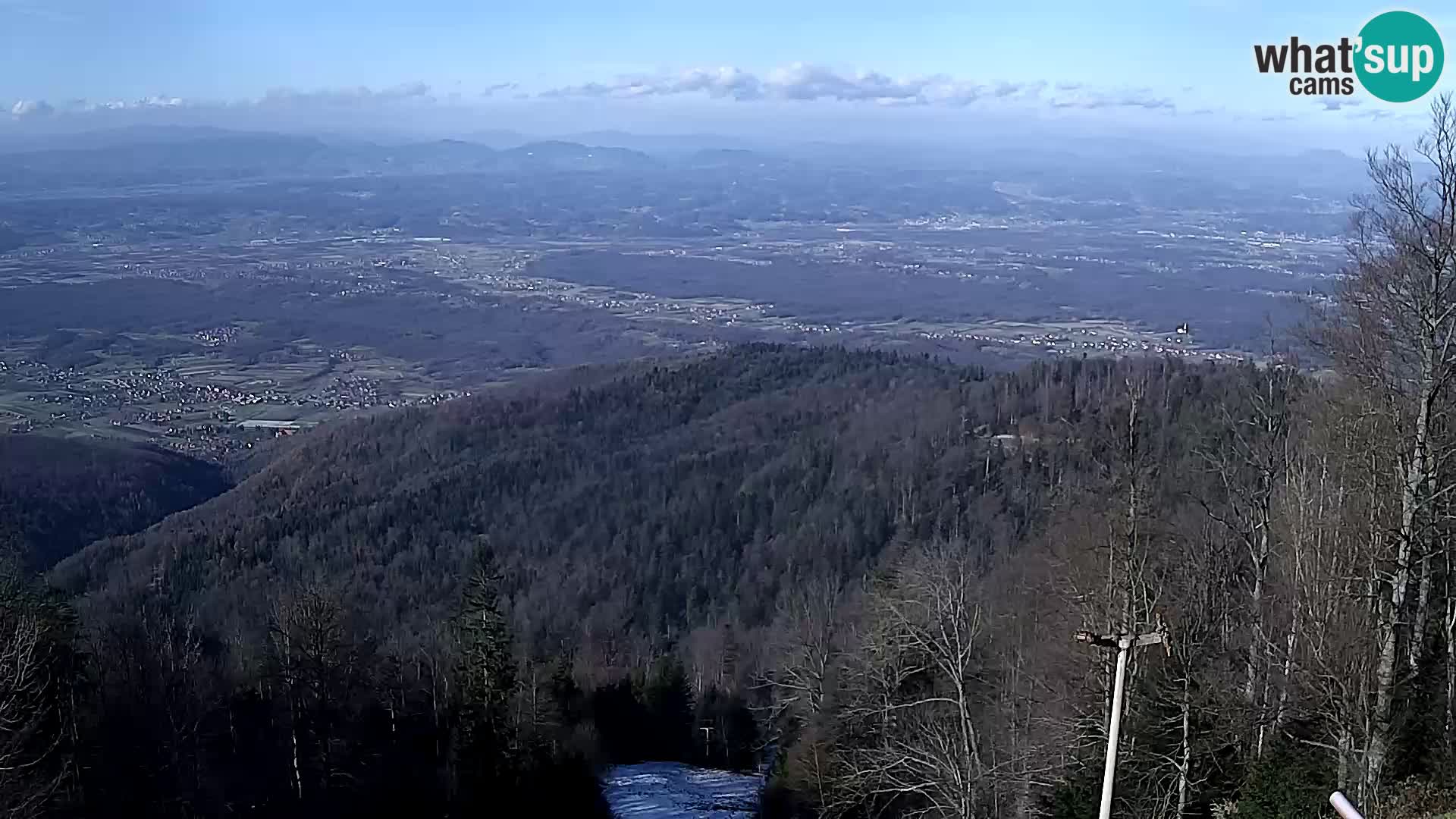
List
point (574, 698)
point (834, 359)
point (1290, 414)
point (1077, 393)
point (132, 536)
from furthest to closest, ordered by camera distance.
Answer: point (834, 359), point (1077, 393), point (132, 536), point (574, 698), point (1290, 414)

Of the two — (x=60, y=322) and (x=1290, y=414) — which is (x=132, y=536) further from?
(x=60, y=322)

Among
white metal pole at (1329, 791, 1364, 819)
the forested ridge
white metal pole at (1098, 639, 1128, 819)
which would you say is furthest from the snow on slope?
white metal pole at (1329, 791, 1364, 819)

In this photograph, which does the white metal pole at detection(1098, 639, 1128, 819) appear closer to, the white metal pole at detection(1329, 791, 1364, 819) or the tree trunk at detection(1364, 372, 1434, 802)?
the white metal pole at detection(1329, 791, 1364, 819)

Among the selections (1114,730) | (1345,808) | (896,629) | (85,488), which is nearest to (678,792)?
(896,629)

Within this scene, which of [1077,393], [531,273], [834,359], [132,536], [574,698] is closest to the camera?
[574,698]

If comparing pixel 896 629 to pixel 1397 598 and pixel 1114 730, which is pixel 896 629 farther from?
pixel 1114 730

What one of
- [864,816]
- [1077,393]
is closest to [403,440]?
[1077,393]

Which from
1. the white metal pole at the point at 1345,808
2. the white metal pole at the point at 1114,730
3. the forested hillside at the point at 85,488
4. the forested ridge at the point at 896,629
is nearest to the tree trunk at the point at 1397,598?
the forested ridge at the point at 896,629
